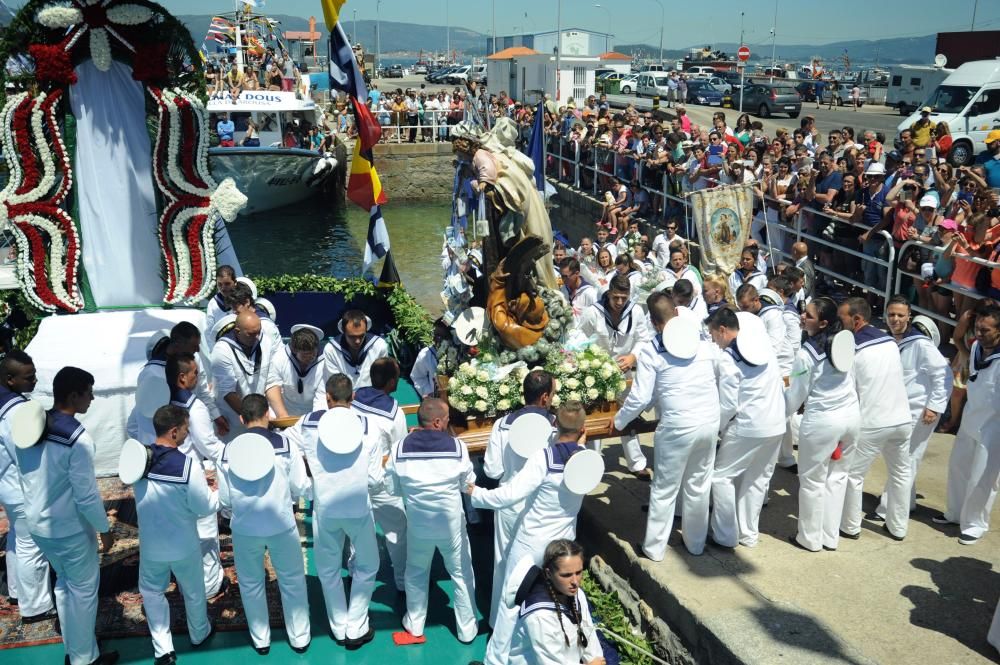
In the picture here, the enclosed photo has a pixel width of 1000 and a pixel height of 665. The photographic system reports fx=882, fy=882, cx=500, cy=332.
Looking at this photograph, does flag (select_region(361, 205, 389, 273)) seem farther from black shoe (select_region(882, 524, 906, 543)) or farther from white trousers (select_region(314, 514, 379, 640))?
black shoe (select_region(882, 524, 906, 543))

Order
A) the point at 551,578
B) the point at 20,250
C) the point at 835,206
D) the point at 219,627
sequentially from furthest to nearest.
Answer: the point at 835,206 < the point at 20,250 < the point at 219,627 < the point at 551,578

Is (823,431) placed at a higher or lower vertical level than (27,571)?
higher

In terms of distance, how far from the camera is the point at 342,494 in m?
5.43

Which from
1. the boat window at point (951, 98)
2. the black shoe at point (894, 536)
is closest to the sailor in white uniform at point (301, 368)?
the black shoe at point (894, 536)

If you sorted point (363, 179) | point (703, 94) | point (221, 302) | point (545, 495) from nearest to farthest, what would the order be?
point (545, 495)
point (221, 302)
point (363, 179)
point (703, 94)

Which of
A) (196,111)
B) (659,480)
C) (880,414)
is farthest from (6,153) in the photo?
(880,414)

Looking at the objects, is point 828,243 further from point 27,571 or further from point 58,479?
point 27,571

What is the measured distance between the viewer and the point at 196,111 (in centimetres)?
852

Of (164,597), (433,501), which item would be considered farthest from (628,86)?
(164,597)

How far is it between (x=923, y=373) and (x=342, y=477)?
4.19 m

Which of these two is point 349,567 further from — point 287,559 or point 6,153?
point 6,153

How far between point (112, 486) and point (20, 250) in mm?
2451

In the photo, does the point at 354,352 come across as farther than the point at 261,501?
Yes

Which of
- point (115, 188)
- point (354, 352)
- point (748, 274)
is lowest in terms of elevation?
point (354, 352)
